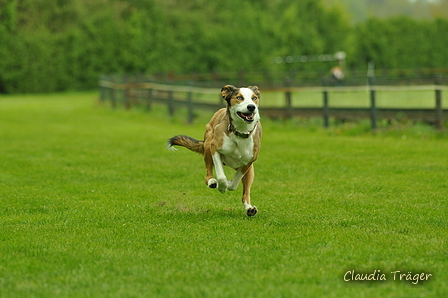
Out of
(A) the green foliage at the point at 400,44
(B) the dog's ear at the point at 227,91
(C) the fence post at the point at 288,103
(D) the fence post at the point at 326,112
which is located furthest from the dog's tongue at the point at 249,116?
(A) the green foliage at the point at 400,44

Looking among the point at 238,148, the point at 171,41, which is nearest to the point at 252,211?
the point at 238,148

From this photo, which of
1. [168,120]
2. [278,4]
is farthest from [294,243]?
[278,4]

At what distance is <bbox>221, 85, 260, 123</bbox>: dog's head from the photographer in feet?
25.3

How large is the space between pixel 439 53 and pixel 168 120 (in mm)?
36737

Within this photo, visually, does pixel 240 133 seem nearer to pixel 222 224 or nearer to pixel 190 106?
→ pixel 222 224

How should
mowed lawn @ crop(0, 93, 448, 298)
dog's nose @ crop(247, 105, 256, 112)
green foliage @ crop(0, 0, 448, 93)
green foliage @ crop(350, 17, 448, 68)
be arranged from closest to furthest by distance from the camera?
mowed lawn @ crop(0, 93, 448, 298)
dog's nose @ crop(247, 105, 256, 112)
green foliage @ crop(0, 0, 448, 93)
green foliage @ crop(350, 17, 448, 68)

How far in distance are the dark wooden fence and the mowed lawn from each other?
1.86 m

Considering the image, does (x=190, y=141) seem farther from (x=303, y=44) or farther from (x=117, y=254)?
(x=303, y=44)

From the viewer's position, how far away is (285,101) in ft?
70.3

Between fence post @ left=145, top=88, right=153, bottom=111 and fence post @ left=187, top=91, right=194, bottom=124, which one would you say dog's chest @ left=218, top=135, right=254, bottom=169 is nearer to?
fence post @ left=187, top=91, right=194, bottom=124

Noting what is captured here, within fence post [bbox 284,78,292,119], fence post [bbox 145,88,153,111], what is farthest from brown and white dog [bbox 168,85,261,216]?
fence post [bbox 145,88,153,111]

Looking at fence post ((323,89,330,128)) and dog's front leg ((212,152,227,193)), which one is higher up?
dog's front leg ((212,152,227,193))

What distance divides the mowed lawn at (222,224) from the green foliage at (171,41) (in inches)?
1309

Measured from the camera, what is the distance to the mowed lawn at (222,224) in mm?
5609
